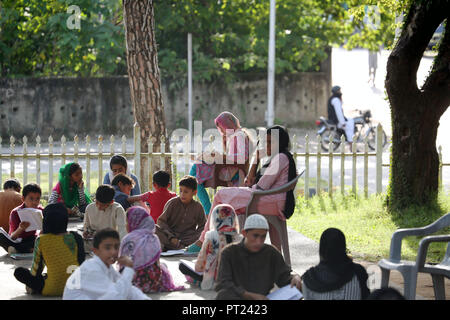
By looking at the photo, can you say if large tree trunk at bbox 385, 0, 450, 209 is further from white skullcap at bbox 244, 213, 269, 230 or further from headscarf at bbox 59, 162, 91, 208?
white skullcap at bbox 244, 213, 269, 230

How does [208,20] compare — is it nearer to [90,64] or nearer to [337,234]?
[90,64]

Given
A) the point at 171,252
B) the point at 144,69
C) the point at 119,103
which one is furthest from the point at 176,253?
the point at 119,103

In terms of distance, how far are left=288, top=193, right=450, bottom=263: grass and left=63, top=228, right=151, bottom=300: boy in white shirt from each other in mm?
3885

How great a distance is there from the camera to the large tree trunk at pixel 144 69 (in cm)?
1348

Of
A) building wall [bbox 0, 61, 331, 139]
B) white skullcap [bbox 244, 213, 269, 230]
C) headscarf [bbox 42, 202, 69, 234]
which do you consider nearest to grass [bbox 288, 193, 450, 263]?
white skullcap [bbox 244, 213, 269, 230]

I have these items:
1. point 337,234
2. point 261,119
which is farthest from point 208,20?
point 337,234

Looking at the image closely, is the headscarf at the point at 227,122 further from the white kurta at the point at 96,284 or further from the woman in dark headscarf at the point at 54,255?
the white kurta at the point at 96,284

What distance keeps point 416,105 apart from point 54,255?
5.80 metres

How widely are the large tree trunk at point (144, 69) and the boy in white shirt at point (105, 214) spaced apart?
5.07 metres

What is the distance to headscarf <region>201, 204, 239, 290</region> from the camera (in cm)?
730

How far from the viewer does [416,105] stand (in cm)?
1095

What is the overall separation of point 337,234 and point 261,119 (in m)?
19.1

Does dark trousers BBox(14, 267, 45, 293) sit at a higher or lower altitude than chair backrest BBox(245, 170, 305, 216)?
lower

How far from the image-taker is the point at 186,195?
877 centimetres
